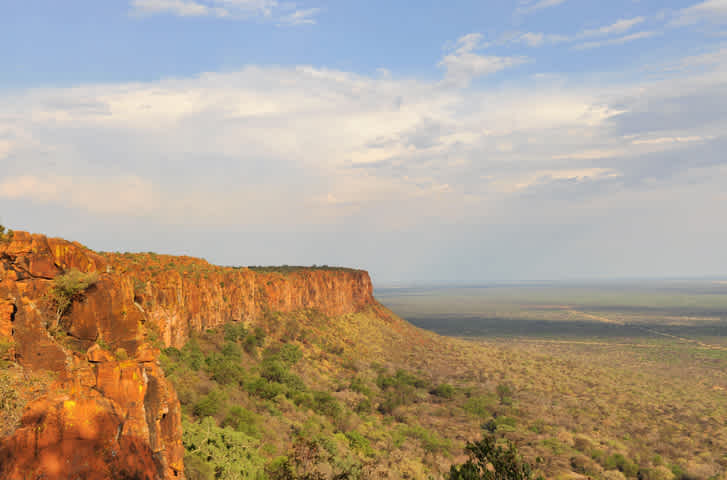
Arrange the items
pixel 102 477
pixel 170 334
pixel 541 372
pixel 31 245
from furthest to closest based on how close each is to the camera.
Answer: pixel 541 372 < pixel 170 334 < pixel 31 245 < pixel 102 477

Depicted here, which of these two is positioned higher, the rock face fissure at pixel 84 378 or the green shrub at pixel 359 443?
the rock face fissure at pixel 84 378

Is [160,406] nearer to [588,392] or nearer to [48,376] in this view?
[48,376]

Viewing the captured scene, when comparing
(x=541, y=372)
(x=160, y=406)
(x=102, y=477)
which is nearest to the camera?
(x=102, y=477)

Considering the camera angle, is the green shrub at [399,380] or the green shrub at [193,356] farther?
the green shrub at [399,380]

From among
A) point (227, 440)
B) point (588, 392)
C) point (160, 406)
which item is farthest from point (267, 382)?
point (588, 392)

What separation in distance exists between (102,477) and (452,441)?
28.5 m

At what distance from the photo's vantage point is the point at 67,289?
1308 cm

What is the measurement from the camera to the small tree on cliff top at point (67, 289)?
1294 centimetres

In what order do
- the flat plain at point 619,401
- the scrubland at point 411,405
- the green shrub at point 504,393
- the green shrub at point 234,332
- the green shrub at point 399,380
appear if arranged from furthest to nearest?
the green shrub at point 399,380, the green shrub at point 504,393, the green shrub at point 234,332, the flat plain at point 619,401, the scrubland at point 411,405

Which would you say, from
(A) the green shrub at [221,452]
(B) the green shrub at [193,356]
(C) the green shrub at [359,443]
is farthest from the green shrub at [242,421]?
(B) the green shrub at [193,356]

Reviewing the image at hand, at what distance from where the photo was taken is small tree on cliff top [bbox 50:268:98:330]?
12.9 meters

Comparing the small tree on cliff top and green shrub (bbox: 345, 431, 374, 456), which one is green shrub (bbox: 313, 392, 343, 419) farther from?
the small tree on cliff top

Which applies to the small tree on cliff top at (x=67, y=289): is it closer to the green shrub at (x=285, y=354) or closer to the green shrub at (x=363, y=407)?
the green shrub at (x=363, y=407)

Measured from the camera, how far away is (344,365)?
50.2m
